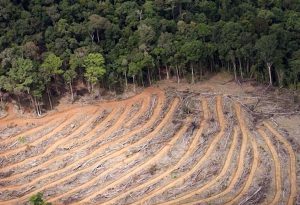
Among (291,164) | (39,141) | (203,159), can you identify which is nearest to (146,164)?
(203,159)

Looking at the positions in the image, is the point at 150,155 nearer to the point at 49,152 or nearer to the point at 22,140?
the point at 49,152

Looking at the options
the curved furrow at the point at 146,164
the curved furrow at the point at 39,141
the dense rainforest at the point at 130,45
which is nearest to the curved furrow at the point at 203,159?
the curved furrow at the point at 146,164

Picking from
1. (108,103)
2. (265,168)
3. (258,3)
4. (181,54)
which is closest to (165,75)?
(181,54)

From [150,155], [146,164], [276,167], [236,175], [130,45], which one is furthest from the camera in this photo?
[130,45]

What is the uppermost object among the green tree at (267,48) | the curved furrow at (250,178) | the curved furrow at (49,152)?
the green tree at (267,48)

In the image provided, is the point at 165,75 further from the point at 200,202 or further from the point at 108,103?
the point at 200,202

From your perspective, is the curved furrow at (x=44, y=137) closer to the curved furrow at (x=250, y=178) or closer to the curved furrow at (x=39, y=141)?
the curved furrow at (x=39, y=141)

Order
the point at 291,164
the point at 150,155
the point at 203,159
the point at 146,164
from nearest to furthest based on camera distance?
1. the point at 291,164
2. the point at 146,164
3. the point at 203,159
4. the point at 150,155

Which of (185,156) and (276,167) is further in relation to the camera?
(185,156)
